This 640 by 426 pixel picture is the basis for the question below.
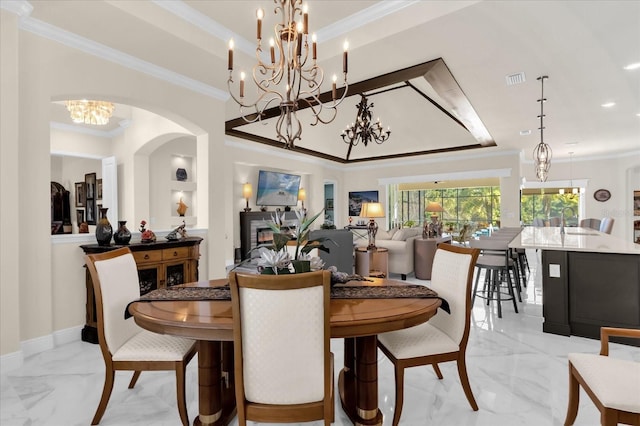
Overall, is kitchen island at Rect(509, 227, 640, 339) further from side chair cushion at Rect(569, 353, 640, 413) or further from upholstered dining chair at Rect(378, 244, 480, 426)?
side chair cushion at Rect(569, 353, 640, 413)

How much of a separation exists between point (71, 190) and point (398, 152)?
757 centimetres

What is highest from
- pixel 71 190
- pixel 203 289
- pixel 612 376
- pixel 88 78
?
pixel 88 78

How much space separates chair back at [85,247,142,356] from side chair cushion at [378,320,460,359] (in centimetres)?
151

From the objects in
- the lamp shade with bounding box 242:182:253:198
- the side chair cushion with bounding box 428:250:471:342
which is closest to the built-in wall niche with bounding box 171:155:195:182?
the lamp shade with bounding box 242:182:253:198

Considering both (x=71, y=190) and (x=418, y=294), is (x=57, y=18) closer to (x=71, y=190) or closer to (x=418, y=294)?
(x=418, y=294)

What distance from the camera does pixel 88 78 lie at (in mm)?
3020

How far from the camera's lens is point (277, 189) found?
327 inches

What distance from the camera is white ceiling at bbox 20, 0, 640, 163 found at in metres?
2.54

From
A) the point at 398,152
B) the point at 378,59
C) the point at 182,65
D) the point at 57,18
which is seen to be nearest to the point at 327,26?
the point at 378,59

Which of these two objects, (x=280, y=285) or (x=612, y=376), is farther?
(x=612, y=376)

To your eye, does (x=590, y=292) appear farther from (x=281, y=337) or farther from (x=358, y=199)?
(x=358, y=199)

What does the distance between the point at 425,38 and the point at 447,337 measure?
97.4 inches

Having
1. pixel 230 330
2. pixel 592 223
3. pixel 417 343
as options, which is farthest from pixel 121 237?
pixel 592 223

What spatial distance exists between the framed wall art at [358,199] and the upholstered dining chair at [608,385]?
8231 millimetres
